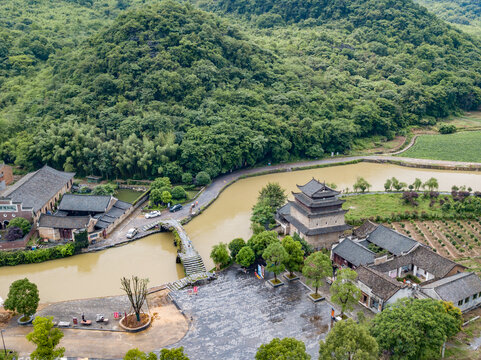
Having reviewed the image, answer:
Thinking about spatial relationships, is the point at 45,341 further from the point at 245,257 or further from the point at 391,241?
the point at 391,241

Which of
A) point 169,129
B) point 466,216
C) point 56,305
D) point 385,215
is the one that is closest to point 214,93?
point 169,129

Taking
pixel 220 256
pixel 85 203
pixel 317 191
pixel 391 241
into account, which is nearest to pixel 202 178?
pixel 85 203

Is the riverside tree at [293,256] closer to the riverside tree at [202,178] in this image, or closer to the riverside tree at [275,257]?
the riverside tree at [275,257]

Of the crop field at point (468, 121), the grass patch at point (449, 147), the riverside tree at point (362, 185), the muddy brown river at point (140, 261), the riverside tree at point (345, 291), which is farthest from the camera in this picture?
the crop field at point (468, 121)

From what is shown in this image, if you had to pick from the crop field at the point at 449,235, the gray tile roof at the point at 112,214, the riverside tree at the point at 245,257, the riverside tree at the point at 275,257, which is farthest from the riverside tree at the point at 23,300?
the crop field at the point at 449,235

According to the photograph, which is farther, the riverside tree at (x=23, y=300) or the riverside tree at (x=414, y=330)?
the riverside tree at (x=23, y=300)

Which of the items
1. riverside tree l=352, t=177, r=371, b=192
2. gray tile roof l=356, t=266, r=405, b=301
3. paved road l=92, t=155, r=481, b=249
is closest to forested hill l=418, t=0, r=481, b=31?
paved road l=92, t=155, r=481, b=249
